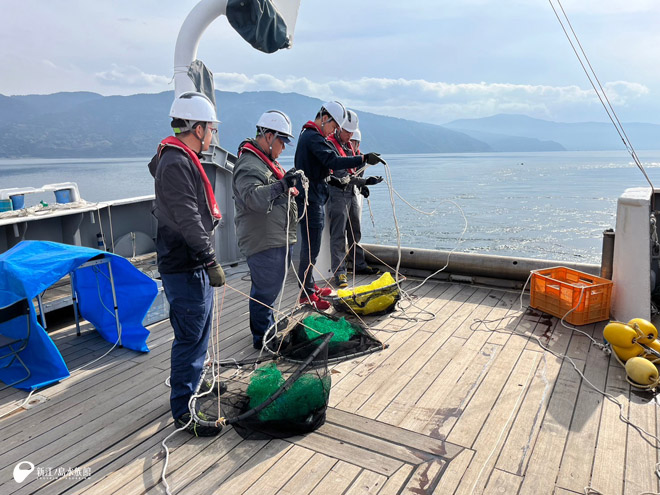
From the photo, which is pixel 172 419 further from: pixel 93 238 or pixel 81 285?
pixel 93 238

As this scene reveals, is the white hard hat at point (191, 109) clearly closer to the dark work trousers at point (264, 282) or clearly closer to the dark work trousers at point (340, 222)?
the dark work trousers at point (264, 282)

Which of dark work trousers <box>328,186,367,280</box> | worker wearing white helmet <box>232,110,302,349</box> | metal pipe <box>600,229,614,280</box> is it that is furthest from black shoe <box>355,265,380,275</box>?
metal pipe <box>600,229,614,280</box>

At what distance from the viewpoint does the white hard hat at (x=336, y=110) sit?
169 inches

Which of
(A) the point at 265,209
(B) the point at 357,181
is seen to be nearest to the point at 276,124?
(A) the point at 265,209

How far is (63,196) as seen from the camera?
5.25 meters

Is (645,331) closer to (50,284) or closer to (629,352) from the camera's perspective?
(629,352)

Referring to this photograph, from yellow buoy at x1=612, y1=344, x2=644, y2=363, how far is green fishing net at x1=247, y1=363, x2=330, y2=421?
6.96 feet

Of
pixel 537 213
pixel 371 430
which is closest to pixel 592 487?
pixel 371 430

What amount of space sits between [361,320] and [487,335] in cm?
107

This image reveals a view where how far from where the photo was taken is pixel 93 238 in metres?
5.38

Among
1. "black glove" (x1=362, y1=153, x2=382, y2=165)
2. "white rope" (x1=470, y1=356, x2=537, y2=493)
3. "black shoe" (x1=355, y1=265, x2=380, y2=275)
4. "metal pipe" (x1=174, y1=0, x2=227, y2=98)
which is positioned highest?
"metal pipe" (x1=174, y1=0, x2=227, y2=98)

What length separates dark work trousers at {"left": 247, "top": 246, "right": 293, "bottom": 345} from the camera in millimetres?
3496

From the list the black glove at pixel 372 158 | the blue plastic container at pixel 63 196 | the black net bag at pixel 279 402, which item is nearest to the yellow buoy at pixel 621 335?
the black net bag at pixel 279 402

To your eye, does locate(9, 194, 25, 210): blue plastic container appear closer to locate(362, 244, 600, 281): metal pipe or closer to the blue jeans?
the blue jeans
